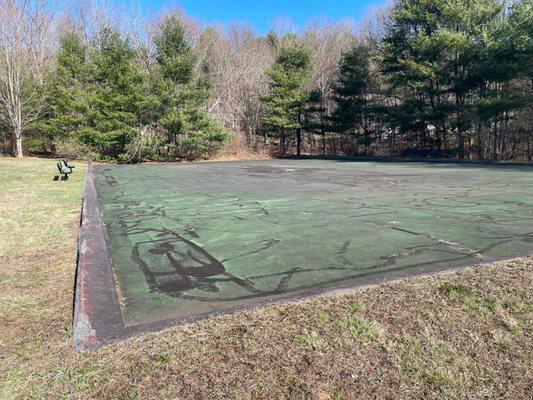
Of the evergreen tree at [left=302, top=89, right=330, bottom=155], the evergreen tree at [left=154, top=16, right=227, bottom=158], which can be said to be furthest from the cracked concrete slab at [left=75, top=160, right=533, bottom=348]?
the evergreen tree at [left=302, top=89, right=330, bottom=155]

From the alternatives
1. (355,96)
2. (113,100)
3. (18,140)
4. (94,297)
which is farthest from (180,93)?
(94,297)

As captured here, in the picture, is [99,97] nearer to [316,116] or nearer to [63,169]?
[63,169]

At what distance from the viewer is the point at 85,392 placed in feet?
5.50

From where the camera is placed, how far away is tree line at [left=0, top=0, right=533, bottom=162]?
17.7 meters

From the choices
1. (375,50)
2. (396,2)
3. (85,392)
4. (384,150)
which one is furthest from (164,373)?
(375,50)

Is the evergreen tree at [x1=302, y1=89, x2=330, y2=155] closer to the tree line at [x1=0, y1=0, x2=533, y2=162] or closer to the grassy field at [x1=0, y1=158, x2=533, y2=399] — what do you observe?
the tree line at [x1=0, y1=0, x2=533, y2=162]

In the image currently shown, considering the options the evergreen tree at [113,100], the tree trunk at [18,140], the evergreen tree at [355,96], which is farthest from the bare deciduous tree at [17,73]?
the evergreen tree at [355,96]

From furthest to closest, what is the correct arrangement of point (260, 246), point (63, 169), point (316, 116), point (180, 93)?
point (316, 116) < point (180, 93) < point (63, 169) < point (260, 246)

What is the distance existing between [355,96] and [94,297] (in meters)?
24.1

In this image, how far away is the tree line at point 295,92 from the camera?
17656mm

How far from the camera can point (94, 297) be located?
2.59 m

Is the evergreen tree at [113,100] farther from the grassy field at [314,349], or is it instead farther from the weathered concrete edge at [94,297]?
the grassy field at [314,349]

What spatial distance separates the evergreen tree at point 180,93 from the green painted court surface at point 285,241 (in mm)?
15684

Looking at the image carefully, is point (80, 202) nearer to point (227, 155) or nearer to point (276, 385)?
point (276, 385)
